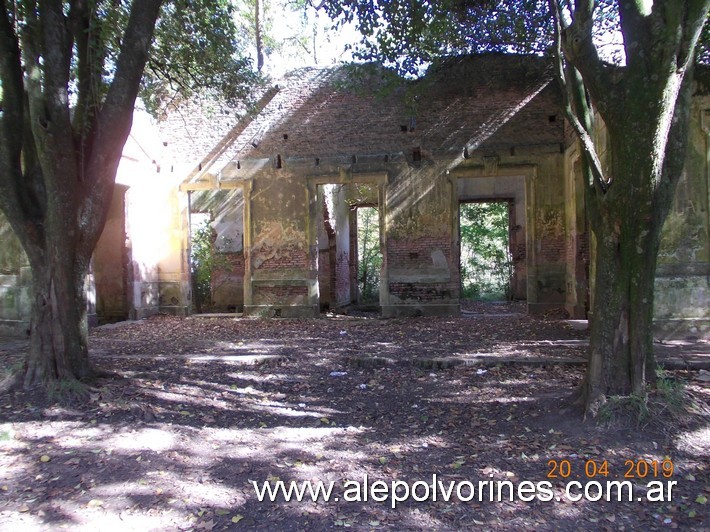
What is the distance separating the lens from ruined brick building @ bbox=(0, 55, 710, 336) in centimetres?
1163

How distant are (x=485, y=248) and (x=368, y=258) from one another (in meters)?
5.08

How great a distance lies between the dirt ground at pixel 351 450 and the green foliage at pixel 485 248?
14450 mm

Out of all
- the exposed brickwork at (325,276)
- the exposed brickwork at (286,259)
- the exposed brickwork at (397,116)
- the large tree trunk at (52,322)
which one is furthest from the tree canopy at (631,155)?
the exposed brickwork at (325,276)

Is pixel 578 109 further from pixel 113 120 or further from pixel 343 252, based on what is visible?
pixel 343 252

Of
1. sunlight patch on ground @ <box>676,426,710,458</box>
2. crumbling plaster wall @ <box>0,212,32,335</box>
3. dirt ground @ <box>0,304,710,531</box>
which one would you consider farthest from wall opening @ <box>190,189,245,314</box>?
sunlight patch on ground @ <box>676,426,710,458</box>

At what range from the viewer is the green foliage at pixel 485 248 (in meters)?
20.8

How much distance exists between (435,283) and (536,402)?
7.29 m

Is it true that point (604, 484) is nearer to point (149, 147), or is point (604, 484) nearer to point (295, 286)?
point (295, 286)

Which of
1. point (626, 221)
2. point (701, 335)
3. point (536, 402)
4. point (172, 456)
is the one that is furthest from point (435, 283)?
point (172, 456)

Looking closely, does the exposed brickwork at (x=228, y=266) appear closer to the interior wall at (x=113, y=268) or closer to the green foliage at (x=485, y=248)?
the interior wall at (x=113, y=268)

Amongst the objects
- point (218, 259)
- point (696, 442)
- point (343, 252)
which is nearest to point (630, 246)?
point (696, 442)

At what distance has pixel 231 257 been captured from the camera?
15773 millimetres

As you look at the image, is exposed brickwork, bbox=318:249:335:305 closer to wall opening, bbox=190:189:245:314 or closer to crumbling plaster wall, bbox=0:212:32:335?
wall opening, bbox=190:189:245:314
